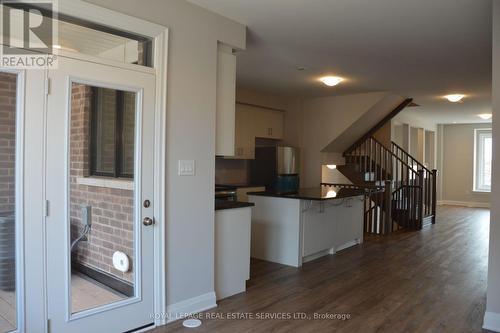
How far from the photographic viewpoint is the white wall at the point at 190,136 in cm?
316

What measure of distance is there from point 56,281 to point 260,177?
520 centimetres

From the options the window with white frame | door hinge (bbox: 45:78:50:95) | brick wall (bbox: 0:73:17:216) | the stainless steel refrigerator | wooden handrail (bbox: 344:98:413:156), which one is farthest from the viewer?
the window with white frame

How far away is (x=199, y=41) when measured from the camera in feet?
11.1

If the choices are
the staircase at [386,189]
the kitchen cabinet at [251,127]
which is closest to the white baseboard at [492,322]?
the staircase at [386,189]

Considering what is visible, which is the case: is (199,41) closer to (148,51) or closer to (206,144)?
(148,51)

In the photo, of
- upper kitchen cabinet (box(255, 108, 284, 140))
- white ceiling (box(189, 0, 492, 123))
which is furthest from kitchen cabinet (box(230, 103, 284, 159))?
white ceiling (box(189, 0, 492, 123))

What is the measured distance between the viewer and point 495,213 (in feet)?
10.1

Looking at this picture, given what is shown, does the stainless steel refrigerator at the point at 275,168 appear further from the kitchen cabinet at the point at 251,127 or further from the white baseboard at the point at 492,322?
the white baseboard at the point at 492,322

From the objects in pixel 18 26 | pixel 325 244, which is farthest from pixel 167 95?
pixel 325 244

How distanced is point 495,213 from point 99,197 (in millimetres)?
3038

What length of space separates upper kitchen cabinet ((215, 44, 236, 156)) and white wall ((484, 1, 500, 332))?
7.28 ft

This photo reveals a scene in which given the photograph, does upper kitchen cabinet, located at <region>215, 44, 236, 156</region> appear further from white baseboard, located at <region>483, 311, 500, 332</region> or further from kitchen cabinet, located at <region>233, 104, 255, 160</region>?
kitchen cabinet, located at <region>233, 104, 255, 160</region>

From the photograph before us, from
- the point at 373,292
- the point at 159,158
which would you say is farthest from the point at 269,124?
the point at 159,158

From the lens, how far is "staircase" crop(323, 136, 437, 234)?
7.51m
